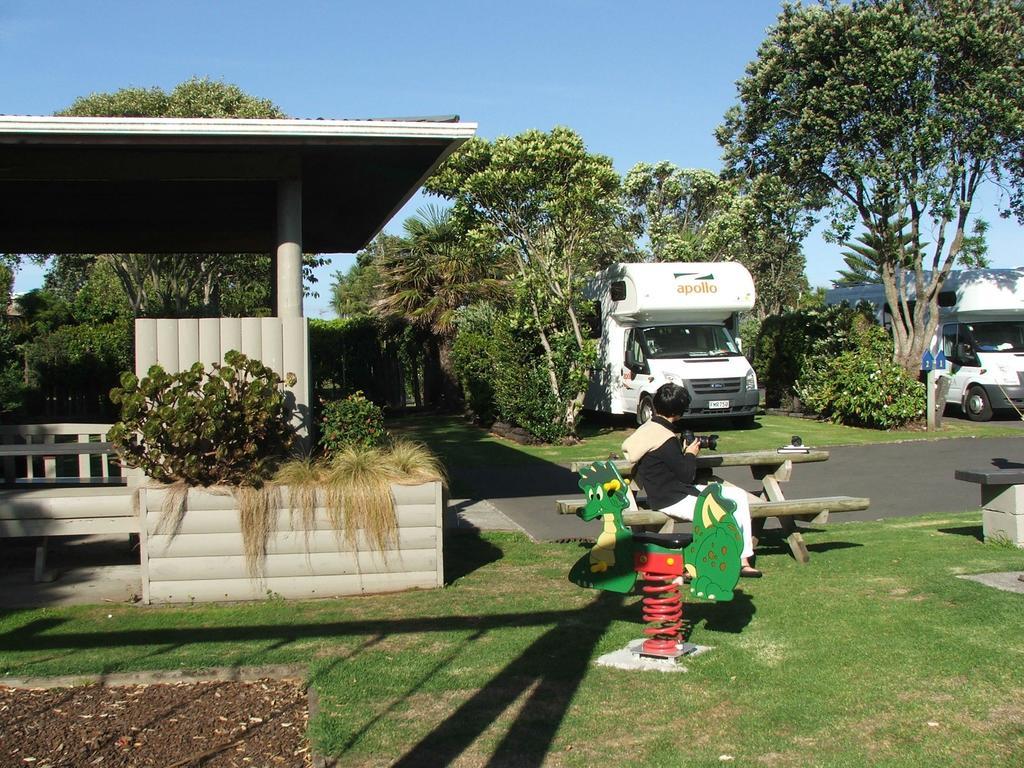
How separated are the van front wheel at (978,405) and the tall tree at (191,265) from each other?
1675 cm

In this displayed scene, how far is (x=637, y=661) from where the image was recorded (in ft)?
17.8

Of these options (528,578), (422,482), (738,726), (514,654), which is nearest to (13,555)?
(422,482)

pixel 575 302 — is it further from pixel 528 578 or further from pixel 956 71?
pixel 528 578

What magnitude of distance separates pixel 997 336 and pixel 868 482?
408 inches

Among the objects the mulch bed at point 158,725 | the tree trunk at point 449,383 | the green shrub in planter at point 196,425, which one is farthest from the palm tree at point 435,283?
the mulch bed at point 158,725

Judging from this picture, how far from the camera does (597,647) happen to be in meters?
5.72

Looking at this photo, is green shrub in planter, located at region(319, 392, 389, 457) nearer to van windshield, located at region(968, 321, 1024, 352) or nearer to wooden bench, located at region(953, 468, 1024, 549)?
wooden bench, located at region(953, 468, 1024, 549)

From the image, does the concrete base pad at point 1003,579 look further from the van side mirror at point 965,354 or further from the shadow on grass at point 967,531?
the van side mirror at point 965,354

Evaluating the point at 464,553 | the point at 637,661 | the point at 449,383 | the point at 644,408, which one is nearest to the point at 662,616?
the point at 637,661

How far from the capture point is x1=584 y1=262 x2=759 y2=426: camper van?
1878 centimetres

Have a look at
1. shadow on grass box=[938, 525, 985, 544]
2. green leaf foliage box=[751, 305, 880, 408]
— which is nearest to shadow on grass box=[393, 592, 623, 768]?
shadow on grass box=[938, 525, 985, 544]

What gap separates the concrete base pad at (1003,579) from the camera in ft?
22.2

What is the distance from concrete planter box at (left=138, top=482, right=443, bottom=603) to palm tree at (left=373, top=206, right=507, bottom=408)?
56.3 ft

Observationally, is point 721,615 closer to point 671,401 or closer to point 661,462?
point 661,462
